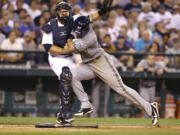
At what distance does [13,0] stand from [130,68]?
4159 millimetres

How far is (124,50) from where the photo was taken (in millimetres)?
13500

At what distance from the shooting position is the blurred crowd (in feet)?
42.6

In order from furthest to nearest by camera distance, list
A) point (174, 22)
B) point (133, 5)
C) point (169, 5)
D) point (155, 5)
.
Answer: point (169, 5) < point (155, 5) < point (133, 5) < point (174, 22)

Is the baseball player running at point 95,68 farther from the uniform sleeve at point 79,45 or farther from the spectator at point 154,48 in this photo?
the spectator at point 154,48

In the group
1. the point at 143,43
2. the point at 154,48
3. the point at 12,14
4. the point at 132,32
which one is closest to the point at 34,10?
the point at 12,14

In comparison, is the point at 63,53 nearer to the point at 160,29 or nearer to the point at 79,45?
the point at 79,45

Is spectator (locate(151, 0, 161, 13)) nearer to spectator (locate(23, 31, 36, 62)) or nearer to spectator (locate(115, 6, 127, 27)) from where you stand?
spectator (locate(115, 6, 127, 27))

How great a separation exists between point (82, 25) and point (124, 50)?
565 centimetres

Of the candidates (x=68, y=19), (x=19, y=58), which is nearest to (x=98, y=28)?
(x=19, y=58)

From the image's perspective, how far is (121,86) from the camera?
27.1 ft

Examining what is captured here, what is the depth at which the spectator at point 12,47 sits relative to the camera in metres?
12.5

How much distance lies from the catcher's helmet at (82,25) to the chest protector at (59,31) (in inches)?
18.1

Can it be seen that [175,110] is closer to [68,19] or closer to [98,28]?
[98,28]

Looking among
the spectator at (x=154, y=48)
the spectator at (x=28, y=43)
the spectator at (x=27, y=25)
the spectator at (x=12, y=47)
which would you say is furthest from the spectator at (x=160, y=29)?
the spectator at (x=12, y=47)
